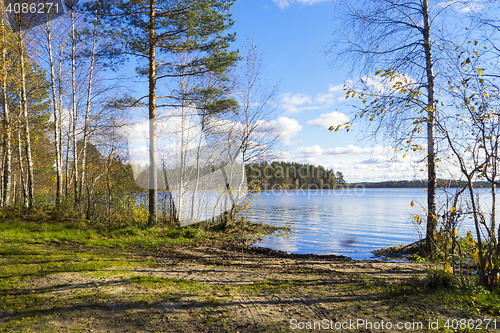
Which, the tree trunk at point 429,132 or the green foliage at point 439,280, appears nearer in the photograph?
the green foliage at point 439,280

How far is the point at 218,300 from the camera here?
4164mm

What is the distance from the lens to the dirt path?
3.53m

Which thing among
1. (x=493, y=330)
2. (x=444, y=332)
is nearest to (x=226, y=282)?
(x=444, y=332)

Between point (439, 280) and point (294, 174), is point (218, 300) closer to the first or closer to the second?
point (439, 280)

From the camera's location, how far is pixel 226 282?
201 inches

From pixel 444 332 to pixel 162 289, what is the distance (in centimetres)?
392

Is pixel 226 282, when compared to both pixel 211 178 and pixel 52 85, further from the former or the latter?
pixel 52 85

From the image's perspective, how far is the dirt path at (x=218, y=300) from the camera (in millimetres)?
3525
